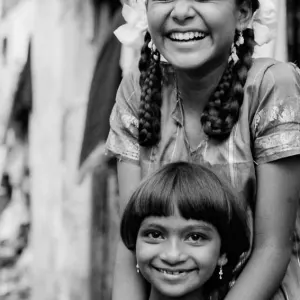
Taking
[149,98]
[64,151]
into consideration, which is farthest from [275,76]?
[64,151]

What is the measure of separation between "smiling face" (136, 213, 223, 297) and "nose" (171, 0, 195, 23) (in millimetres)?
509

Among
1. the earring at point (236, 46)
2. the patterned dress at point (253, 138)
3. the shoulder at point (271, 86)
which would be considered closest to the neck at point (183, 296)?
the patterned dress at point (253, 138)

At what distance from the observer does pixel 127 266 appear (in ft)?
8.38

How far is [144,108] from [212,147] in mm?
220

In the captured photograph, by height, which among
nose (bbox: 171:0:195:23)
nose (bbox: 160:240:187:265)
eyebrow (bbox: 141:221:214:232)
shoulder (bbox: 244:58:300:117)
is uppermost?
nose (bbox: 171:0:195:23)

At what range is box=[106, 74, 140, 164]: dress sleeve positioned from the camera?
261 cm

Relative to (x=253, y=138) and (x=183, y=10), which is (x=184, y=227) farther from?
(x=183, y=10)

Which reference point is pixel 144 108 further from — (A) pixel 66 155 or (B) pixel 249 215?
(A) pixel 66 155

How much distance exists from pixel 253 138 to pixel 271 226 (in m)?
0.23

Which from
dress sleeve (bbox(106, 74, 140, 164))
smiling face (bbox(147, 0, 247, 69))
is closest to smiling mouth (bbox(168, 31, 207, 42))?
smiling face (bbox(147, 0, 247, 69))

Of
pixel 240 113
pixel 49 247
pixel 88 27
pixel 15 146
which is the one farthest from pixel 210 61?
pixel 15 146

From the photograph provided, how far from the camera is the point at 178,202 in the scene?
2.30m

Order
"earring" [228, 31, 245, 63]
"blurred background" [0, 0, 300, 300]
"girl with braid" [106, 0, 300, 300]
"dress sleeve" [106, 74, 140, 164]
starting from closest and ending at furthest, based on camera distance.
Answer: "girl with braid" [106, 0, 300, 300], "earring" [228, 31, 245, 63], "dress sleeve" [106, 74, 140, 164], "blurred background" [0, 0, 300, 300]

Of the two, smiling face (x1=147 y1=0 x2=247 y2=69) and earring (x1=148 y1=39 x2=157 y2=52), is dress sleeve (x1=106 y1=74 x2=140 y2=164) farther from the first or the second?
smiling face (x1=147 y1=0 x2=247 y2=69)
